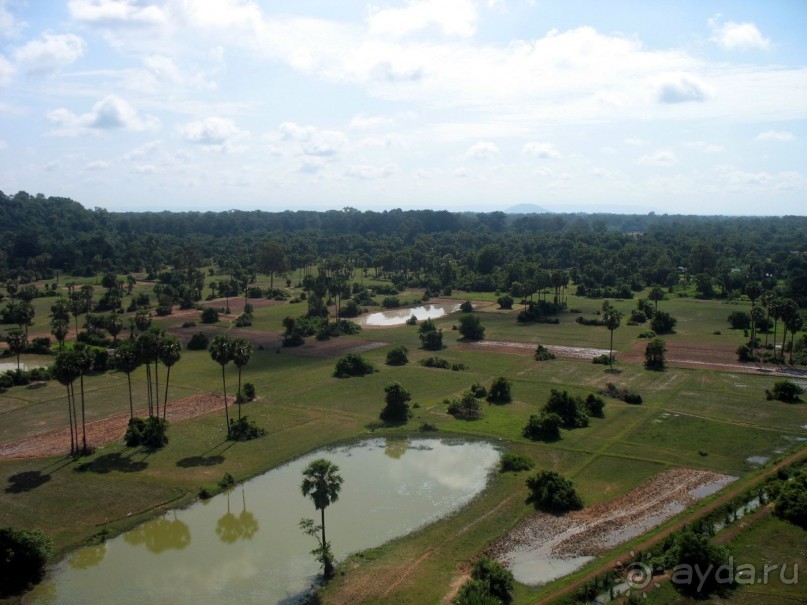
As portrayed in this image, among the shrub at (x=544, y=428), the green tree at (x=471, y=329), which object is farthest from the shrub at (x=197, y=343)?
the shrub at (x=544, y=428)

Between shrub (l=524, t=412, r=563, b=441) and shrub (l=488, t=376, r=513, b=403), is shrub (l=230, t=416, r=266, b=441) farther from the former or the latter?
shrub (l=488, t=376, r=513, b=403)

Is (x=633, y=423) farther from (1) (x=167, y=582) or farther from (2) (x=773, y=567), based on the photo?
(1) (x=167, y=582)

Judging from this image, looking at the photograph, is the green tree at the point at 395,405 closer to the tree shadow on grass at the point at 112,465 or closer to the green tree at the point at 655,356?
the tree shadow on grass at the point at 112,465

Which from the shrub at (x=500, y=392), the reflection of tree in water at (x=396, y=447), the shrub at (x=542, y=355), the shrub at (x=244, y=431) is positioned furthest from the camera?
the shrub at (x=542, y=355)

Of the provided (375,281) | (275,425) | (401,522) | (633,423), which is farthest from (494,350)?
(375,281)

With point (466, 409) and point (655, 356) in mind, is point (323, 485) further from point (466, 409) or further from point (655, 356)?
point (655, 356)

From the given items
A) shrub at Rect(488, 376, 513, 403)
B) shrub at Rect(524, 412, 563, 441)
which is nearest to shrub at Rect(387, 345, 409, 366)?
shrub at Rect(488, 376, 513, 403)
